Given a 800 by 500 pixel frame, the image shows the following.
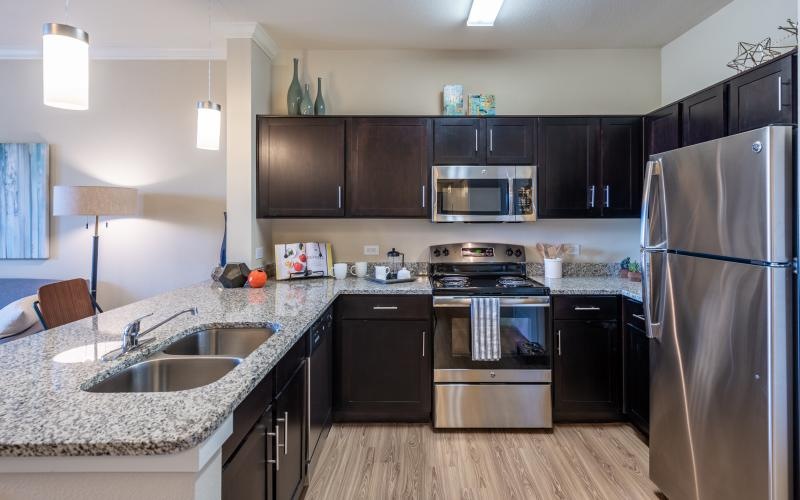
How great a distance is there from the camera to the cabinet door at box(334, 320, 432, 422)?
2.71 metres

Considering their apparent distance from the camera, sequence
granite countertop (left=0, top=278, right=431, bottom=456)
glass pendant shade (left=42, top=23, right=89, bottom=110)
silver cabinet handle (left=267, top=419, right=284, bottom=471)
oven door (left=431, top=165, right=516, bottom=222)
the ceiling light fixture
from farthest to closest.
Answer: oven door (left=431, top=165, right=516, bottom=222) → the ceiling light fixture → silver cabinet handle (left=267, top=419, right=284, bottom=471) → glass pendant shade (left=42, top=23, right=89, bottom=110) → granite countertop (left=0, top=278, right=431, bottom=456)

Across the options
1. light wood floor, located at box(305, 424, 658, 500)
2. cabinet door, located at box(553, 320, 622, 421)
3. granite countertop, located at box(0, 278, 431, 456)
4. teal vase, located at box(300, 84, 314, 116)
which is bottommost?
light wood floor, located at box(305, 424, 658, 500)

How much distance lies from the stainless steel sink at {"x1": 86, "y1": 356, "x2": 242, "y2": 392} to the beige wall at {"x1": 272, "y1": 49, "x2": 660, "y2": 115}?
8.00 ft

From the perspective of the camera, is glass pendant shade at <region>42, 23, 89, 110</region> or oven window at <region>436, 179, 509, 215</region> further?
oven window at <region>436, 179, 509, 215</region>

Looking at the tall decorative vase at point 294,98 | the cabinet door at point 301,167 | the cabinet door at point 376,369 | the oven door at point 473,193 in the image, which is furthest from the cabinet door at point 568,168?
the tall decorative vase at point 294,98

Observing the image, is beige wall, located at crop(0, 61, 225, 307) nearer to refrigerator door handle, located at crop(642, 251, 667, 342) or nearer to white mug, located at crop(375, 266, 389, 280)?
white mug, located at crop(375, 266, 389, 280)

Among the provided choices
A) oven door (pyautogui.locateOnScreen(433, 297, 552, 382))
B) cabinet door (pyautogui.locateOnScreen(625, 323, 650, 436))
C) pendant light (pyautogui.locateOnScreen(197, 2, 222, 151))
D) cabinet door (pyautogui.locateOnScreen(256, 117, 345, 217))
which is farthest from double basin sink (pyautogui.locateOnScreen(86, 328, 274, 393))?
cabinet door (pyautogui.locateOnScreen(625, 323, 650, 436))

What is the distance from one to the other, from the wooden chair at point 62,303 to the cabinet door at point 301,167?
1.21 metres

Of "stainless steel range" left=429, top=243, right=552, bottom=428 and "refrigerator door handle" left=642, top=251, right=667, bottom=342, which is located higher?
"refrigerator door handle" left=642, top=251, right=667, bottom=342

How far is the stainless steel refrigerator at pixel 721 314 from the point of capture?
137 cm

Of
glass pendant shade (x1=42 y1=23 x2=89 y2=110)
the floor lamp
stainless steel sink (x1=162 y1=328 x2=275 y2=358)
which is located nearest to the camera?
glass pendant shade (x1=42 y1=23 x2=89 y2=110)

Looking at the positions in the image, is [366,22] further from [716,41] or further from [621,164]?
[716,41]

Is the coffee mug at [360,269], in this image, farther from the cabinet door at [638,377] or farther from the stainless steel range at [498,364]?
the cabinet door at [638,377]

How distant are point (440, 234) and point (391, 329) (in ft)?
3.35
